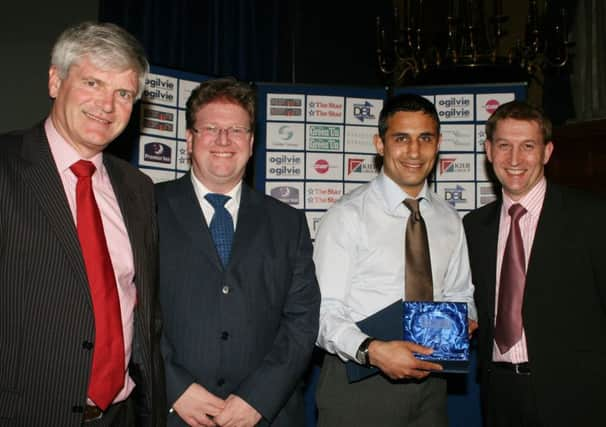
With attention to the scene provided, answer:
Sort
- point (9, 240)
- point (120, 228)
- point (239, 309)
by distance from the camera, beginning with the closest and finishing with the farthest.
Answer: point (9, 240) < point (120, 228) < point (239, 309)

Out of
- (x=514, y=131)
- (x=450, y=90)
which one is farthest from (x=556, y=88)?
(x=514, y=131)

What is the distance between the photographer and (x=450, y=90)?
4.19 m

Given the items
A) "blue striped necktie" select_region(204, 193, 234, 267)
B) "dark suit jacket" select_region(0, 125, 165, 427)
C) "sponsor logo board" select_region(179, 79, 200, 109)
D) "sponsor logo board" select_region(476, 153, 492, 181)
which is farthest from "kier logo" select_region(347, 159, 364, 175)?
"dark suit jacket" select_region(0, 125, 165, 427)

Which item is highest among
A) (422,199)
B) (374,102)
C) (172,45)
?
(172,45)

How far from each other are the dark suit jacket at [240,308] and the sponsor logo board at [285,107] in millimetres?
1819

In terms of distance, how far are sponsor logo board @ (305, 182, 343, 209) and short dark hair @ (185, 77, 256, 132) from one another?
5.75 ft

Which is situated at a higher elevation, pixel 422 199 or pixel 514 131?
pixel 514 131

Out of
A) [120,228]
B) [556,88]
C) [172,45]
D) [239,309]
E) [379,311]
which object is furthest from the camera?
[556,88]

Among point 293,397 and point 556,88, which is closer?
point 293,397

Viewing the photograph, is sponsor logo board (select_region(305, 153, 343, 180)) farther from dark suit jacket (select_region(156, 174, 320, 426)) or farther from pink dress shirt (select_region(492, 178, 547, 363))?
dark suit jacket (select_region(156, 174, 320, 426))

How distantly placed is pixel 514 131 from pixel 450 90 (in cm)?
149

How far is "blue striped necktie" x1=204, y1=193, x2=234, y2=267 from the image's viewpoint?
227cm

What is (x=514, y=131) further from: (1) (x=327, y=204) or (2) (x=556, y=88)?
(2) (x=556, y=88)

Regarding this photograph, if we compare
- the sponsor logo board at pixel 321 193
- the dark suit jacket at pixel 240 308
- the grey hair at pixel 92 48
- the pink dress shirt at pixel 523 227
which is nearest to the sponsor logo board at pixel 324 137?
the sponsor logo board at pixel 321 193
